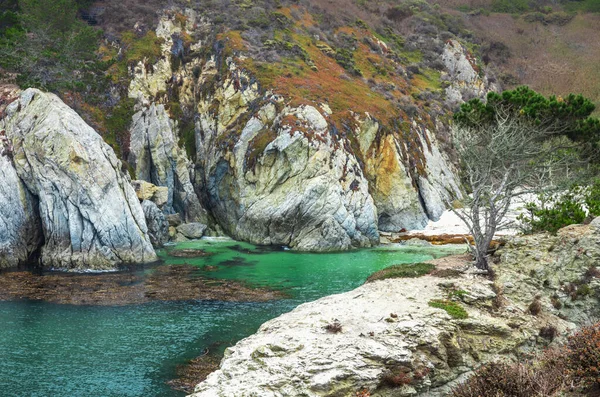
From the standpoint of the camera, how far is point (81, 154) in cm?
4553

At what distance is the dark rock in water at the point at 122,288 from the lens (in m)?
32.2

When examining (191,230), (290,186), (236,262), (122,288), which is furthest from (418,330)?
(191,230)

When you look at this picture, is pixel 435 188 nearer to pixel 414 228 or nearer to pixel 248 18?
pixel 414 228

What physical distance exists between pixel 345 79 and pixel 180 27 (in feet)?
99.6

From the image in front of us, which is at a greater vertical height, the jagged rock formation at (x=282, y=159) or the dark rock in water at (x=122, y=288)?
the jagged rock formation at (x=282, y=159)

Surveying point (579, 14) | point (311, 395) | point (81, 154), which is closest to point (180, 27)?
point (81, 154)

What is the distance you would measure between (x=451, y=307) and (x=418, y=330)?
123 inches

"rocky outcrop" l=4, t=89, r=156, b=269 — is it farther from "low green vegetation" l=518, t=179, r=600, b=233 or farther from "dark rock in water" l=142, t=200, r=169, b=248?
"low green vegetation" l=518, t=179, r=600, b=233

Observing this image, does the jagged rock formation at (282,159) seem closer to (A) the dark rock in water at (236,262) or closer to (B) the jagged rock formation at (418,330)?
(A) the dark rock in water at (236,262)

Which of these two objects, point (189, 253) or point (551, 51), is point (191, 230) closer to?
point (189, 253)

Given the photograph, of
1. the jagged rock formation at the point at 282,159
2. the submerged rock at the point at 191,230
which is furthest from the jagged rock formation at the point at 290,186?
the submerged rock at the point at 191,230

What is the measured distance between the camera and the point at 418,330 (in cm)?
1770

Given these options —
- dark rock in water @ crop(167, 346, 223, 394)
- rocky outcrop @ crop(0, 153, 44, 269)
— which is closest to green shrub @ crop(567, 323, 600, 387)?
dark rock in water @ crop(167, 346, 223, 394)

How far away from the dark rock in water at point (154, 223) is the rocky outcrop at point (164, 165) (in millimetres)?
9441
